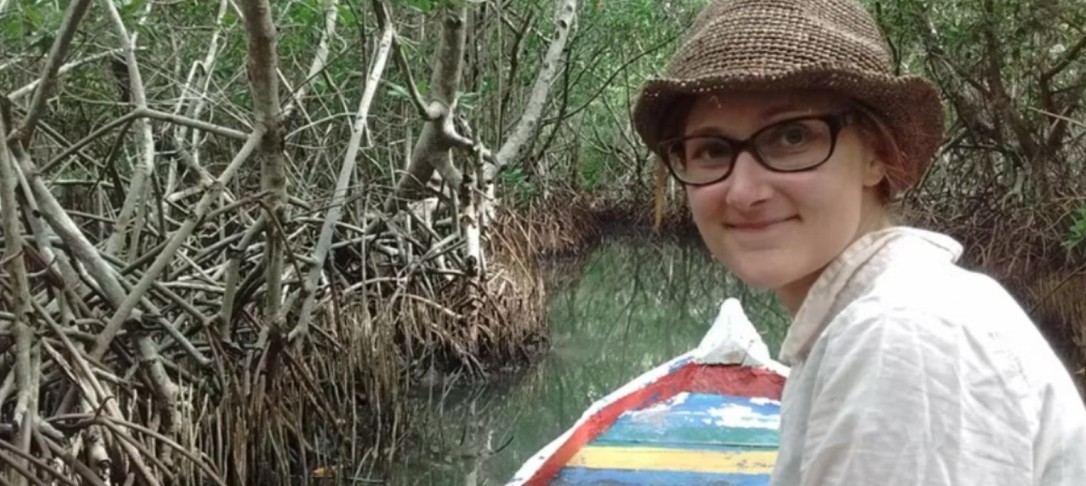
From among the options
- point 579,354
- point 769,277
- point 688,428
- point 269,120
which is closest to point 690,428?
point 688,428

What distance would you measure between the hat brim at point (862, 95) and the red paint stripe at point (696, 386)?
2555 mm

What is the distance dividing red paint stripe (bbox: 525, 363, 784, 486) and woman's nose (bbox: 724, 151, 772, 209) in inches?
103

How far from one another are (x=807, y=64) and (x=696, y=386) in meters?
3.04

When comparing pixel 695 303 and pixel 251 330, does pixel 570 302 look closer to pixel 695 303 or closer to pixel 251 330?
pixel 695 303

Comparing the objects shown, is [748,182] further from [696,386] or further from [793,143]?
[696,386]

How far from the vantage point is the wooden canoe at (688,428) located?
10.7ft

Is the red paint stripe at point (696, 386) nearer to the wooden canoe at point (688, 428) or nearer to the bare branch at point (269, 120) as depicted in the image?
the wooden canoe at point (688, 428)

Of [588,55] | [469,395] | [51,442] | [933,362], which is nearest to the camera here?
[933,362]

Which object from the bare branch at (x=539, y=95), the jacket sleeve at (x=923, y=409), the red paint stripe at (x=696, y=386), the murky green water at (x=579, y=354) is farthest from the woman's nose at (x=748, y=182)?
the bare branch at (x=539, y=95)

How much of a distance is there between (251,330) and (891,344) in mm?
3735

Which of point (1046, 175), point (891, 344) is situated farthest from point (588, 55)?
point (891, 344)

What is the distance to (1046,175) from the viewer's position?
23.0 feet

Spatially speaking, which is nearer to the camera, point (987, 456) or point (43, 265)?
point (987, 456)

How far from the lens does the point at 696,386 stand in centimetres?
392
